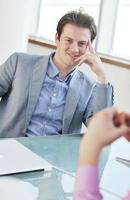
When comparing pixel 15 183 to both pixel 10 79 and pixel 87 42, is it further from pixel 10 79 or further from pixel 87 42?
pixel 87 42

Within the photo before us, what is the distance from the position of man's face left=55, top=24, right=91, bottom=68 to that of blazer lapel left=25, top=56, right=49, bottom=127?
0.08 metres

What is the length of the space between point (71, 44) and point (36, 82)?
0.26 meters

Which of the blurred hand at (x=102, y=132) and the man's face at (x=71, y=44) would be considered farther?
the man's face at (x=71, y=44)


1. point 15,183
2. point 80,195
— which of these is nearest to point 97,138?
point 80,195

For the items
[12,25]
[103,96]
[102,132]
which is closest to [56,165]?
[103,96]

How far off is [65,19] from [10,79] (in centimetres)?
41

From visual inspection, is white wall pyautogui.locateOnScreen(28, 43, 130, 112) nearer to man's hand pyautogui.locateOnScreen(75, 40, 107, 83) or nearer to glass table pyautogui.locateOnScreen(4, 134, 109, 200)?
man's hand pyautogui.locateOnScreen(75, 40, 107, 83)

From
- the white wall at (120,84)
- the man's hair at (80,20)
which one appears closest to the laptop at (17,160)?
the man's hair at (80,20)

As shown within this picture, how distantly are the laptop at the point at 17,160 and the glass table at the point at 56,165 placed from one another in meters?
0.02

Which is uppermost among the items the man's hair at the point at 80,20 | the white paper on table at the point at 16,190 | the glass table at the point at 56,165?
the man's hair at the point at 80,20

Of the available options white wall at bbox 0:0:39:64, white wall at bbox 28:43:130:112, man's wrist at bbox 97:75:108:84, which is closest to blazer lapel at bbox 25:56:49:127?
man's wrist at bbox 97:75:108:84

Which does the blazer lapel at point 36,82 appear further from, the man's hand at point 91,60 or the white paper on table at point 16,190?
the white paper on table at point 16,190

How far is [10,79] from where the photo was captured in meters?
1.80

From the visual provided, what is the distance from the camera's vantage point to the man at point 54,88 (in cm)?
178
